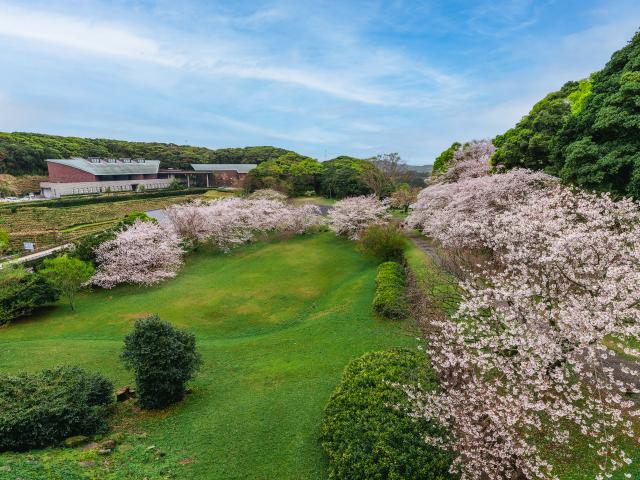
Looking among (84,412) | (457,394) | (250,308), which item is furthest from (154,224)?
(457,394)

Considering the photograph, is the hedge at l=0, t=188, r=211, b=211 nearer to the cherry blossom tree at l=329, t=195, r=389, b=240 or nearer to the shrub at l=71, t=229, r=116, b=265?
the shrub at l=71, t=229, r=116, b=265

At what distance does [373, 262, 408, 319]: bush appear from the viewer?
1560 cm

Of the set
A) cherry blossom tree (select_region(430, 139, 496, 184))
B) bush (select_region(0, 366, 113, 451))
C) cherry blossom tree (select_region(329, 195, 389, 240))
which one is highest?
cherry blossom tree (select_region(430, 139, 496, 184))

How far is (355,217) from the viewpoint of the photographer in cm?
3281

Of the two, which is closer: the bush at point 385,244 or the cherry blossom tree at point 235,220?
the bush at point 385,244

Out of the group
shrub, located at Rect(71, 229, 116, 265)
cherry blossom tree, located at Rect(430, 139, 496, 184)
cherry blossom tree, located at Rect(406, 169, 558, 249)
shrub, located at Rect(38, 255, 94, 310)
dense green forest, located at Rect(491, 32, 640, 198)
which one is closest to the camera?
dense green forest, located at Rect(491, 32, 640, 198)

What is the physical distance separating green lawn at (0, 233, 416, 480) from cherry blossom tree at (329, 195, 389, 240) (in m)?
4.32

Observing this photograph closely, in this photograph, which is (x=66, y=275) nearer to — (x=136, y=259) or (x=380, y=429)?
(x=136, y=259)

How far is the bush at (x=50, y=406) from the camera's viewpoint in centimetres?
802

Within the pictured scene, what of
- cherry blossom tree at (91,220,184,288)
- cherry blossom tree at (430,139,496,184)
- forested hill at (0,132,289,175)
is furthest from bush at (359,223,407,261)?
forested hill at (0,132,289,175)

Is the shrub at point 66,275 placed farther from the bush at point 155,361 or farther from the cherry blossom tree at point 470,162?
the cherry blossom tree at point 470,162

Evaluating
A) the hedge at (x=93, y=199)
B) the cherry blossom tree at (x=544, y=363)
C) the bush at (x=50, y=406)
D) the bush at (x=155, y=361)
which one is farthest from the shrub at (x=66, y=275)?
the hedge at (x=93, y=199)

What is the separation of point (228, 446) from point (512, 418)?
6.20m

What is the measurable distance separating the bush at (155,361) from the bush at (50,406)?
1.01 metres
